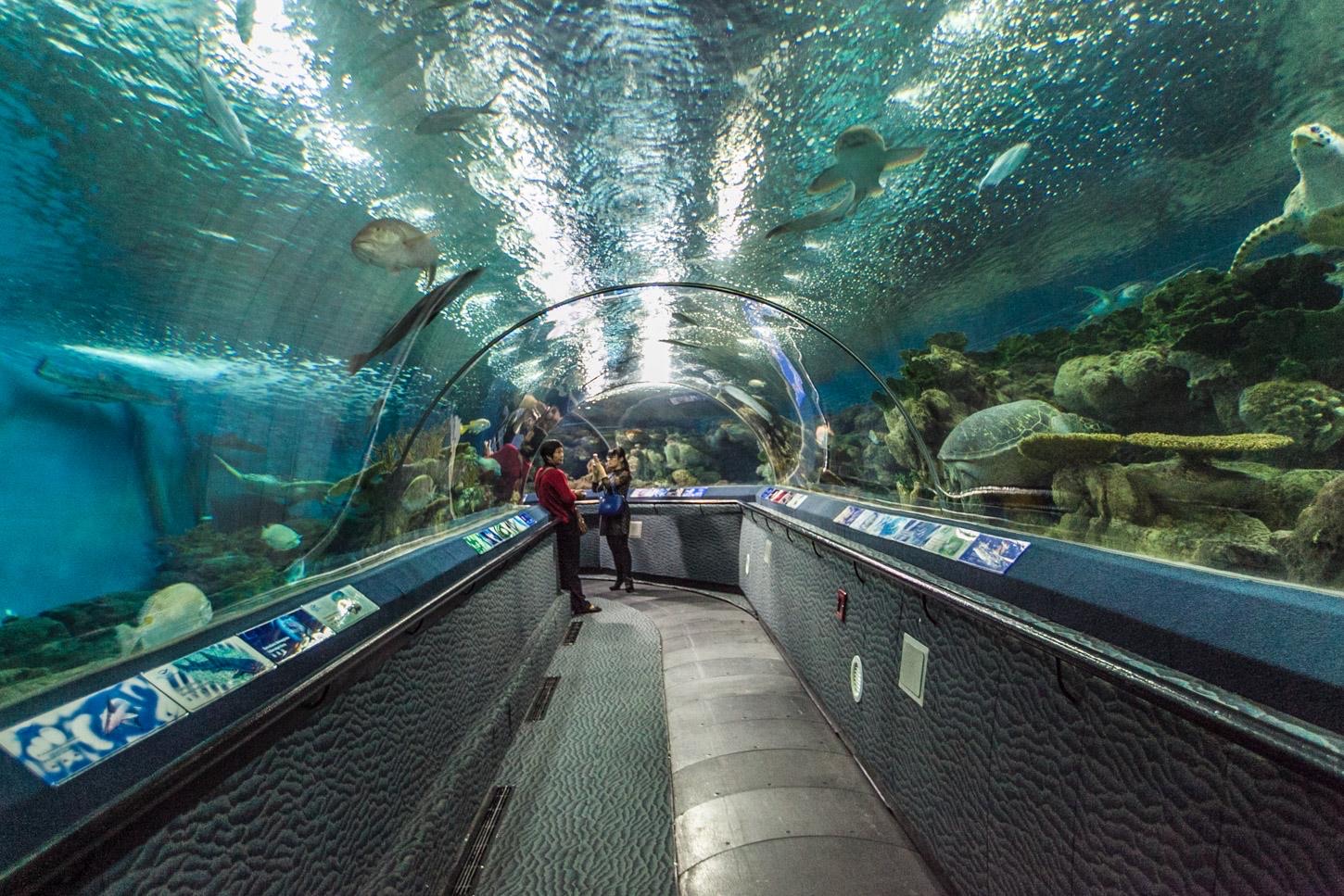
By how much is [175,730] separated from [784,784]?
2610 mm

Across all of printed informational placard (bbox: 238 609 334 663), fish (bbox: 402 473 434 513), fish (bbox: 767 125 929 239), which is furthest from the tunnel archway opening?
printed informational placard (bbox: 238 609 334 663)

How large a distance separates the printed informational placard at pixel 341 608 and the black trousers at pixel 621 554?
16.6ft

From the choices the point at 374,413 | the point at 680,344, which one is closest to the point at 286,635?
the point at 374,413

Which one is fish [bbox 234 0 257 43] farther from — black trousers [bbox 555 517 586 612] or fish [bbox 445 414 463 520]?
black trousers [bbox 555 517 586 612]

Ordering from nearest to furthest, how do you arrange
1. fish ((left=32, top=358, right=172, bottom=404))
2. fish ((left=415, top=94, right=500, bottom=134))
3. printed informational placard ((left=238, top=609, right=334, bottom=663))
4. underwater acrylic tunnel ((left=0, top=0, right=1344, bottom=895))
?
underwater acrylic tunnel ((left=0, top=0, right=1344, bottom=895)) → printed informational placard ((left=238, top=609, right=334, bottom=663)) → fish ((left=32, top=358, right=172, bottom=404)) → fish ((left=415, top=94, right=500, bottom=134))

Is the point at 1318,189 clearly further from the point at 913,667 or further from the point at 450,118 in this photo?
the point at 450,118

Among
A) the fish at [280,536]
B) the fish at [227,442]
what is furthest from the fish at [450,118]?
the fish at [280,536]

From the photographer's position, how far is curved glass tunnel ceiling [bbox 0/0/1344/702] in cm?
205

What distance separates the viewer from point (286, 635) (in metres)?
1.60

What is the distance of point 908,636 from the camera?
2.29 meters

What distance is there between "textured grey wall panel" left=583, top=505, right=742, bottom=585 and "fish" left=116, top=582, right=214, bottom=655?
210 inches

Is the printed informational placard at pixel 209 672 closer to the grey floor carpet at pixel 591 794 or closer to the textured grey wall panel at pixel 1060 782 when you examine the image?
the grey floor carpet at pixel 591 794

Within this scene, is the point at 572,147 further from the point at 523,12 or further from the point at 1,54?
the point at 1,54

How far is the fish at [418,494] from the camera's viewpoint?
16.3 ft
